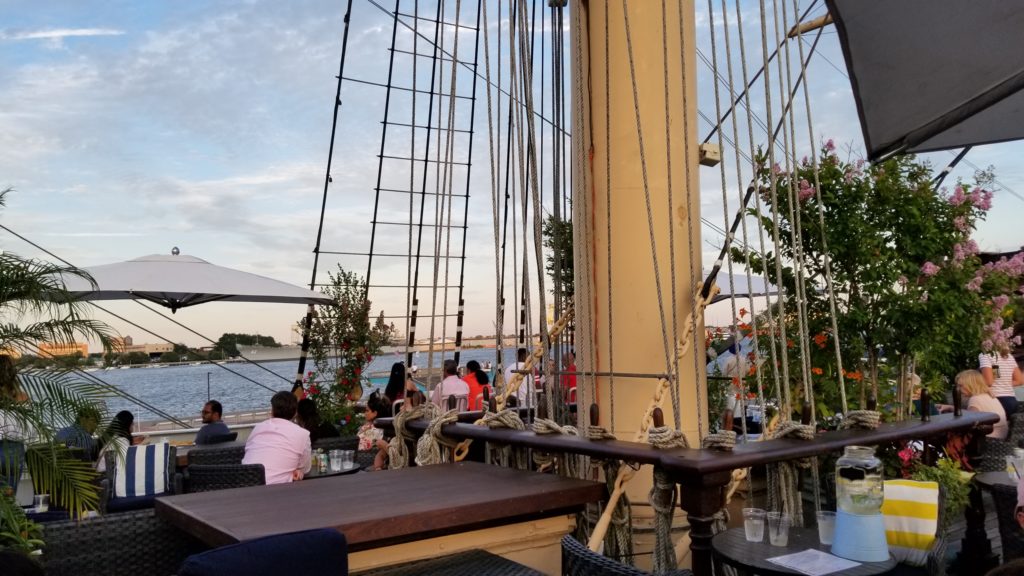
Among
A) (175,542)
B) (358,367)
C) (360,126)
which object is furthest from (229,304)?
(175,542)

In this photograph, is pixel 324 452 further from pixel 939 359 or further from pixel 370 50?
pixel 370 50

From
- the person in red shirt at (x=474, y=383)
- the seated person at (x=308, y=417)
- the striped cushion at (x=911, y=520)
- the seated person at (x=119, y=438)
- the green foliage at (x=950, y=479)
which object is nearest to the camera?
the striped cushion at (x=911, y=520)

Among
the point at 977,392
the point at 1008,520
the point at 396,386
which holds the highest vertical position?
the point at 396,386

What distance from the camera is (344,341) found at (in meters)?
8.81

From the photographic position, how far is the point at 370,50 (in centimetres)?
1435

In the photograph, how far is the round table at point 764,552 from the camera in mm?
2232

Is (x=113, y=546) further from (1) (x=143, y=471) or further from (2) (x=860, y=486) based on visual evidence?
(1) (x=143, y=471)

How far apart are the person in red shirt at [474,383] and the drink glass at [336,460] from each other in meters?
3.12

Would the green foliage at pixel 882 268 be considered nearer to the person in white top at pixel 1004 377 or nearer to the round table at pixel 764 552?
the round table at pixel 764 552

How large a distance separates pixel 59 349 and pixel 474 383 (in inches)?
213

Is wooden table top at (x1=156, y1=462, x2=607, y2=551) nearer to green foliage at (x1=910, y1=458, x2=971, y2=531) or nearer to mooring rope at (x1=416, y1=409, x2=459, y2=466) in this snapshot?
mooring rope at (x1=416, y1=409, x2=459, y2=466)

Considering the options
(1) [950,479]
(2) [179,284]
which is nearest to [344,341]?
(2) [179,284]

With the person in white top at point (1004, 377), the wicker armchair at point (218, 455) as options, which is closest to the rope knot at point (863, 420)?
the wicker armchair at point (218, 455)

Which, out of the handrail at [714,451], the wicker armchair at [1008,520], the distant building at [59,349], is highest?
the distant building at [59,349]
